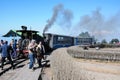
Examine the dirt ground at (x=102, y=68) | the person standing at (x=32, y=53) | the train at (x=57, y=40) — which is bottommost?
the dirt ground at (x=102, y=68)

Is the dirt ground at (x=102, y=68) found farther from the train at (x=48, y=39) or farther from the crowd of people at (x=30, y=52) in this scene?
the train at (x=48, y=39)

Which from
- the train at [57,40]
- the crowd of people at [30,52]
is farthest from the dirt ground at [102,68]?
the train at [57,40]

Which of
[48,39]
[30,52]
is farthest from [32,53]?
[48,39]

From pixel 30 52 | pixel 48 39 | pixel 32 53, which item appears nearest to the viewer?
pixel 32 53

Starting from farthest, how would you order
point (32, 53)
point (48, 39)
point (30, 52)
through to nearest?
point (48, 39)
point (30, 52)
point (32, 53)

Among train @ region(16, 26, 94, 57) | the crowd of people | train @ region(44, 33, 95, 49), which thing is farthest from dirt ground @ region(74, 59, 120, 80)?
train @ region(44, 33, 95, 49)

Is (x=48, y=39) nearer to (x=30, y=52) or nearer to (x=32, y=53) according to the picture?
(x=30, y=52)

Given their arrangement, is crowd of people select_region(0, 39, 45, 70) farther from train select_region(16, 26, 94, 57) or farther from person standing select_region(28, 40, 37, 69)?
train select_region(16, 26, 94, 57)

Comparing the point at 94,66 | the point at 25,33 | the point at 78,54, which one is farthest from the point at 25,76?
the point at 25,33

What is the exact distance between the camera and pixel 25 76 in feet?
55.7

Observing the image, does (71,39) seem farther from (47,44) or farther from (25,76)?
(25,76)

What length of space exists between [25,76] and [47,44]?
2131 cm

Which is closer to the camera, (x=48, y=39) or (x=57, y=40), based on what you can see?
(x=48, y=39)

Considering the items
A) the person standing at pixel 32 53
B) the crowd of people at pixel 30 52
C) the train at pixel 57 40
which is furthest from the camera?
the train at pixel 57 40
